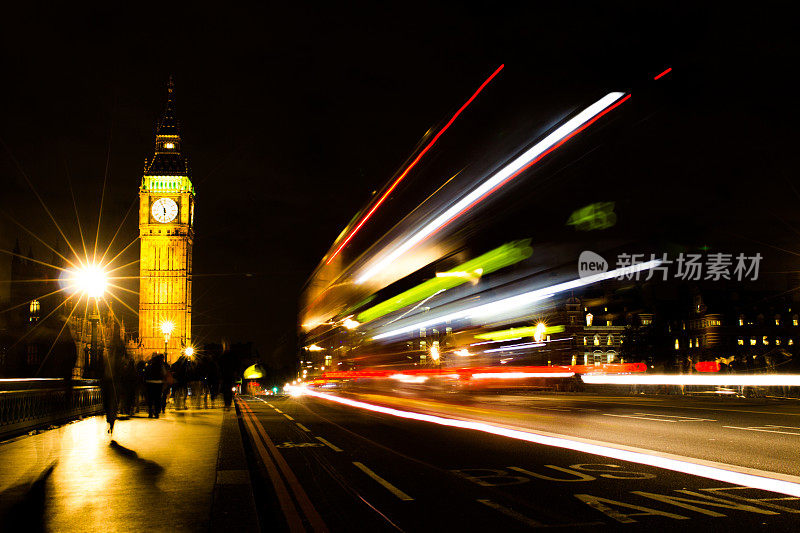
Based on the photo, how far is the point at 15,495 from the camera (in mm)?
7527

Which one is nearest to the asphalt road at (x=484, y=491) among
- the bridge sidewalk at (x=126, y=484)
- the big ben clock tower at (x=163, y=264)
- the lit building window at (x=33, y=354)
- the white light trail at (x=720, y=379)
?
the bridge sidewalk at (x=126, y=484)

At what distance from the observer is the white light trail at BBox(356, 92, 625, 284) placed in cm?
1504

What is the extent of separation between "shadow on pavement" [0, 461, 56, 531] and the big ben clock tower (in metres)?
136

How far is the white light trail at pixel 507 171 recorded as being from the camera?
49.3ft

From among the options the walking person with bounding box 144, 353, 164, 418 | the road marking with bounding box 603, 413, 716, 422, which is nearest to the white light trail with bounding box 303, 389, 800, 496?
the road marking with bounding box 603, 413, 716, 422

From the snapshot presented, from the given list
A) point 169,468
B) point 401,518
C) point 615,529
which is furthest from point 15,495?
point 615,529

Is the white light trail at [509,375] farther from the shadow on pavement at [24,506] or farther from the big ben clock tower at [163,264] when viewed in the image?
the big ben clock tower at [163,264]

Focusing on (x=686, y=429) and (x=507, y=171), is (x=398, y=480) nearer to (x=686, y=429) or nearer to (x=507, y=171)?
(x=686, y=429)

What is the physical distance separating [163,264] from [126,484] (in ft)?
467

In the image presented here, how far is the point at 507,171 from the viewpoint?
17.4 metres

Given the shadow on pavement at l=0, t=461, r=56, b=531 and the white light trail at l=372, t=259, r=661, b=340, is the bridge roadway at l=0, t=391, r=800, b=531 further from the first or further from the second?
the white light trail at l=372, t=259, r=661, b=340

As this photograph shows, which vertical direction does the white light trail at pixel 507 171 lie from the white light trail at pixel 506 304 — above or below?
above

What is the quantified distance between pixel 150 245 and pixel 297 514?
144652 mm

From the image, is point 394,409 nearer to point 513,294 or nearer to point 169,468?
point 513,294
